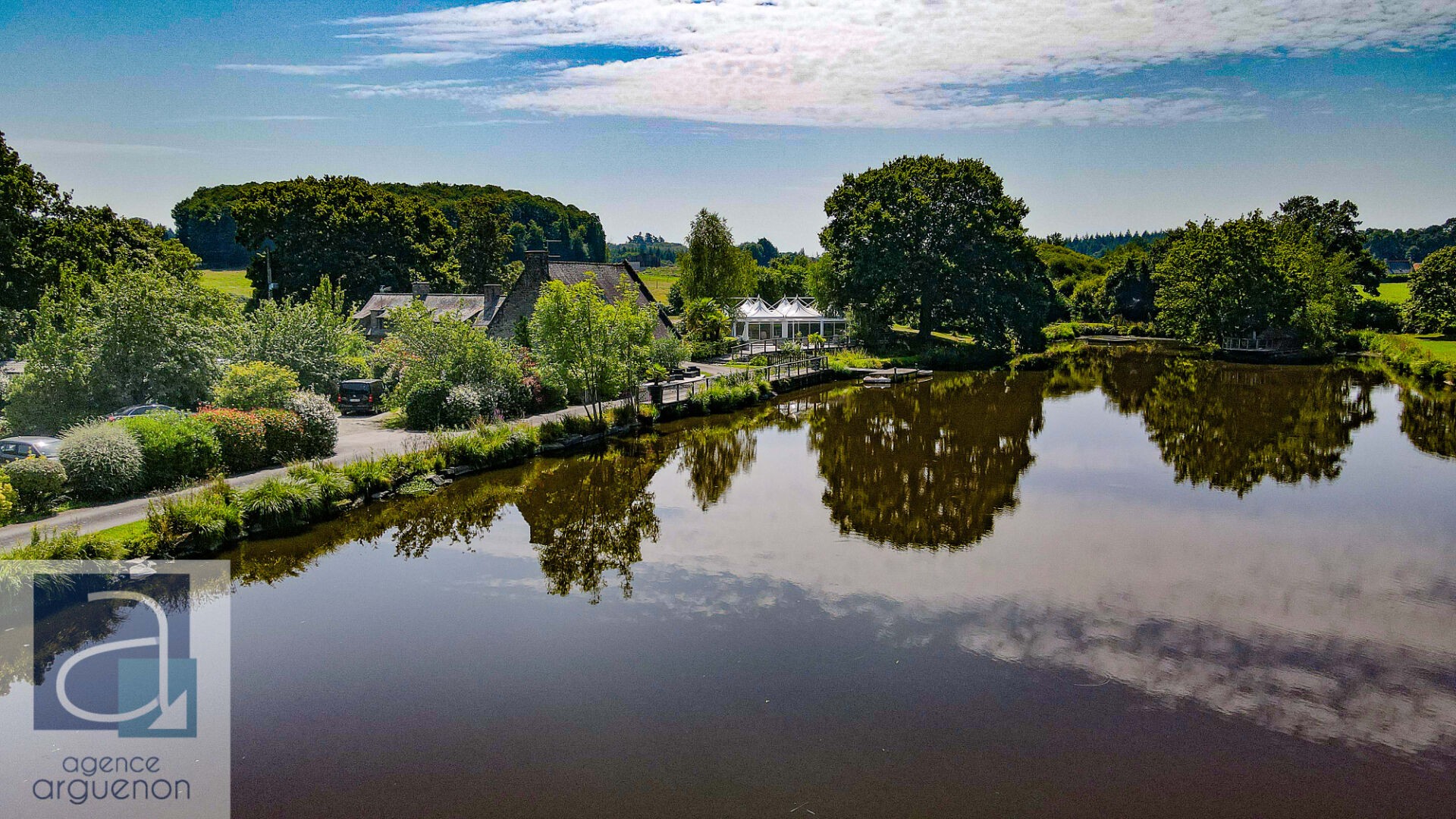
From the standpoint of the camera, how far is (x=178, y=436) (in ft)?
57.3

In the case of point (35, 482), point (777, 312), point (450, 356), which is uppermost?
point (777, 312)

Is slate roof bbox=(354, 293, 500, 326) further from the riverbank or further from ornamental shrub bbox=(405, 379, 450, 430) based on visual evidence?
the riverbank

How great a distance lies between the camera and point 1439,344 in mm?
53781

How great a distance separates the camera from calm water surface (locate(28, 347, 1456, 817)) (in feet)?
26.8

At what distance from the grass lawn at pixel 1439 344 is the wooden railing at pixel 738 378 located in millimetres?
33168

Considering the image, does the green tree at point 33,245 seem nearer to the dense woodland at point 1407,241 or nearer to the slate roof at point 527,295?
the slate roof at point 527,295

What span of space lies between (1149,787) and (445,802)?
6.85 metres

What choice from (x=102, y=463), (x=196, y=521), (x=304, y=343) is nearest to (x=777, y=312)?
(x=304, y=343)

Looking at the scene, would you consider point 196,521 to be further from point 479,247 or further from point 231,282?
point 231,282

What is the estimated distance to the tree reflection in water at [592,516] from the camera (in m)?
14.2

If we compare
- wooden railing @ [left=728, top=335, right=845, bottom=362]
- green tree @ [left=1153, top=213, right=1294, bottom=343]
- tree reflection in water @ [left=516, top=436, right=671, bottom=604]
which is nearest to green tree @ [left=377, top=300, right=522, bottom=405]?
tree reflection in water @ [left=516, top=436, right=671, bottom=604]

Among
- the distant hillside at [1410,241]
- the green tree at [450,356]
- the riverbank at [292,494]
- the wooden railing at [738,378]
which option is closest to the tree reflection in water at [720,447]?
the wooden railing at [738,378]

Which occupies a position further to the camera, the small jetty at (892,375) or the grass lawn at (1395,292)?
the grass lawn at (1395,292)

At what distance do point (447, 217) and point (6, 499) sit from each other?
98071 millimetres
